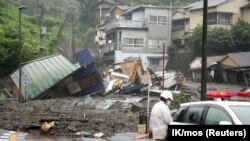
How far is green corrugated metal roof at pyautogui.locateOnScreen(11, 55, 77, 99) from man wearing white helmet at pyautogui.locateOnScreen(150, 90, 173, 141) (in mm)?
33152

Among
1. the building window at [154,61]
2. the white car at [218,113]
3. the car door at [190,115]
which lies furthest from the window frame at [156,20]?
the white car at [218,113]

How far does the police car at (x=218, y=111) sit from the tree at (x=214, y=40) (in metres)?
51.9

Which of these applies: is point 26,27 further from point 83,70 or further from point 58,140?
point 58,140

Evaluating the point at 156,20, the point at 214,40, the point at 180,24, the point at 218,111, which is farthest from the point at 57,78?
the point at 218,111

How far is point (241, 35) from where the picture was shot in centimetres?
6072

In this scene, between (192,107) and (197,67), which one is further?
(197,67)

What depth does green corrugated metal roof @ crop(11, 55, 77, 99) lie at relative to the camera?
43219 mm

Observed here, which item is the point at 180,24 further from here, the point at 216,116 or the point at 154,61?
the point at 216,116

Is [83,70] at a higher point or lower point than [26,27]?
lower

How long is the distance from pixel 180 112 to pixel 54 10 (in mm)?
77032

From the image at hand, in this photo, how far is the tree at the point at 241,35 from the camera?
6047 centimetres

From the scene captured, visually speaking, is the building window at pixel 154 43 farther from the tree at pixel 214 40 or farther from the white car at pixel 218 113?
the white car at pixel 218 113

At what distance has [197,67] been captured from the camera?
200ft

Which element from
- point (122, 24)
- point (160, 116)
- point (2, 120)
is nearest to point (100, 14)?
point (122, 24)
